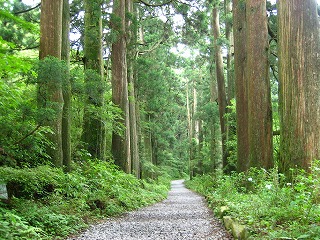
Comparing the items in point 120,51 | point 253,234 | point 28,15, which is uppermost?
point 28,15

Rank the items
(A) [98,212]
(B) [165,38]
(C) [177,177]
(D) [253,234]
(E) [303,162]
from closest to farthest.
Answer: (D) [253,234]
(E) [303,162]
(A) [98,212]
(B) [165,38]
(C) [177,177]

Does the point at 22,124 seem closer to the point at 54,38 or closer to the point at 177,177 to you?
the point at 54,38

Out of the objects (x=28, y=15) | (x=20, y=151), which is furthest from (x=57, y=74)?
(x=28, y=15)

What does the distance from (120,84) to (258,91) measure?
658 cm

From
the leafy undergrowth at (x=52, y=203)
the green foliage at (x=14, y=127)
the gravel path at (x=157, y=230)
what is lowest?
the gravel path at (x=157, y=230)

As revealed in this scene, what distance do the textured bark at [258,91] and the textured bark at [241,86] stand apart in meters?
1.58

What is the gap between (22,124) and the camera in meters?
5.68

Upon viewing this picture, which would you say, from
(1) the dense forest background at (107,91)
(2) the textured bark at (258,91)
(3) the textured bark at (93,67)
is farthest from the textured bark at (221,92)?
(2) the textured bark at (258,91)

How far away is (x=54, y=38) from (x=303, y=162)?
6.13 meters

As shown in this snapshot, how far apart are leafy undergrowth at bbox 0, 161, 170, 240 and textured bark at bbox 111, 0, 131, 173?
4.21 m

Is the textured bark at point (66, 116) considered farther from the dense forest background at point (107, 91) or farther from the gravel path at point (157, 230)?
the gravel path at point (157, 230)

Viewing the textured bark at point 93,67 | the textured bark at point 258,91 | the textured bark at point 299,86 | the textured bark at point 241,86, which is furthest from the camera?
the textured bark at point 93,67

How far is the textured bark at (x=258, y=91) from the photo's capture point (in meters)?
9.83

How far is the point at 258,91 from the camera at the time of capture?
10086mm
